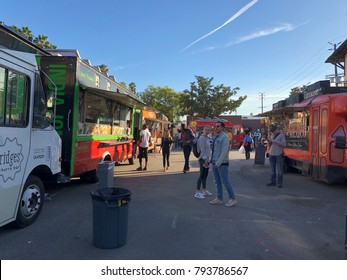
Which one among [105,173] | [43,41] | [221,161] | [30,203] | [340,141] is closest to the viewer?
[340,141]

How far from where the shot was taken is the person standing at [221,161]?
7.03 m

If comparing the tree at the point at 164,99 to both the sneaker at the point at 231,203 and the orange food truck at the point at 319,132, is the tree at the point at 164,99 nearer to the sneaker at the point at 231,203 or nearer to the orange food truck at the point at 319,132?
the orange food truck at the point at 319,132

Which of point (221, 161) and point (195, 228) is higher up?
point (221, 161)

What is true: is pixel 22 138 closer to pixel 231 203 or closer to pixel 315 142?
pixel 231 203

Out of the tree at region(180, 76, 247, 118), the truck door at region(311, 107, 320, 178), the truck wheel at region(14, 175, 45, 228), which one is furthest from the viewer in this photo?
the tree at region(180, 76, 247, 118)

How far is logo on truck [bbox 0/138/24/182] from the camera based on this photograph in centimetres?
473

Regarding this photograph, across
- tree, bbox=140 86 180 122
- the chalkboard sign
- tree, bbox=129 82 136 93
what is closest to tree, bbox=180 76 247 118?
tree, bbox=140 86 180 122

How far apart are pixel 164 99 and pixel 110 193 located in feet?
178

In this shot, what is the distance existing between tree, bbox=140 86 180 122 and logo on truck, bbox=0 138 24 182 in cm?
5289

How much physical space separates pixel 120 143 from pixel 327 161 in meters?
6.75

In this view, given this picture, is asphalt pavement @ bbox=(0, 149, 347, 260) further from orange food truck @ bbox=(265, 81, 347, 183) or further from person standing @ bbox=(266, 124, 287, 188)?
orange food truck @ bbox=(265, 81, 347, 183)

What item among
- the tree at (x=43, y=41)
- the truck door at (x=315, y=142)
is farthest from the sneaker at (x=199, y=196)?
the tree at (x=43, y=41)

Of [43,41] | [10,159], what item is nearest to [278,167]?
[10,159]

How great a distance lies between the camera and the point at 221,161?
6.97m
